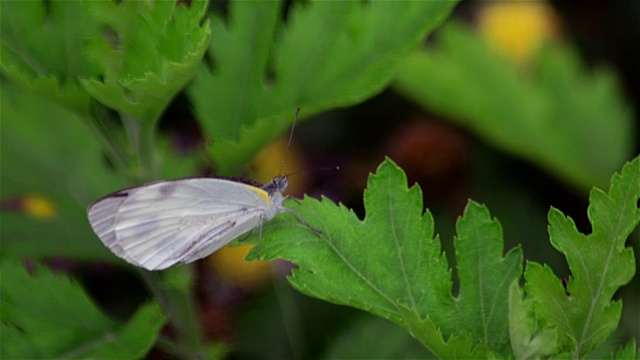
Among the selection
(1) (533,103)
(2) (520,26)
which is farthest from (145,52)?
(2) (520,26)

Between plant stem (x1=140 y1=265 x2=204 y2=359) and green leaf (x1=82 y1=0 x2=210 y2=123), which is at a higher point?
green leaf (x1=82 y1=0 x2=210 y2=123)

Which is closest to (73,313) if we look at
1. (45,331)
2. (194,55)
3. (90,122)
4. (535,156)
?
(45,331)

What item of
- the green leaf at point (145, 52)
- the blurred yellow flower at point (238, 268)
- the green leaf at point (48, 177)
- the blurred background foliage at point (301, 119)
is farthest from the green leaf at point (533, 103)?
the green leaf at point (145, 52)

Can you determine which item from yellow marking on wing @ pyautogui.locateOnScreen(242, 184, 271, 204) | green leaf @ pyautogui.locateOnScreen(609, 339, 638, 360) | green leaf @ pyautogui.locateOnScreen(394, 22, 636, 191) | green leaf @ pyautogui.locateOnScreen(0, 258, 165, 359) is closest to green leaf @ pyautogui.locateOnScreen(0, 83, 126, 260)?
green leaf @ pyautogui.locateOnScreen(0, 258, 165, 359)

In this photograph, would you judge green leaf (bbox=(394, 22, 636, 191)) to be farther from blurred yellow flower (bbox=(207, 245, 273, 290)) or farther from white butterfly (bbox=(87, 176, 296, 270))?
white butterfly (bbox=(87, 176, 296, 270))

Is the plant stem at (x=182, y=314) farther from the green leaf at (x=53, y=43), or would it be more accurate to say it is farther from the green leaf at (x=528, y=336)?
the green leaf at (x=528, y=336)
